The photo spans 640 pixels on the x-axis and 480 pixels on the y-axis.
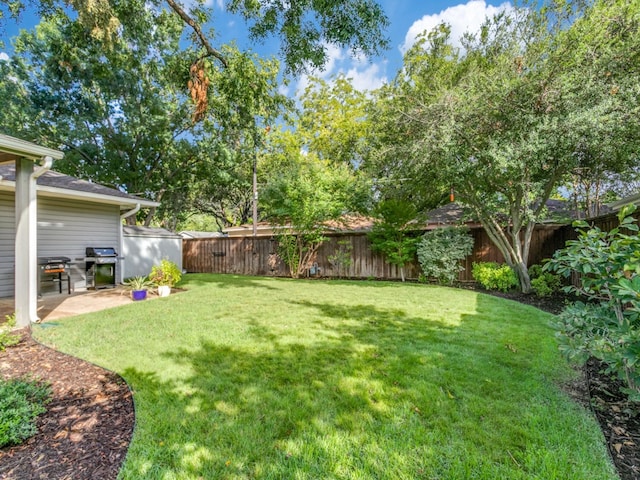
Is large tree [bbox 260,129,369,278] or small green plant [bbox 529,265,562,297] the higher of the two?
large tree [bbox 260,129,369,278]

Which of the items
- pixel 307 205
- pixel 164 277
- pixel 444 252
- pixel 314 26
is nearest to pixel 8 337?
pixel 164 277

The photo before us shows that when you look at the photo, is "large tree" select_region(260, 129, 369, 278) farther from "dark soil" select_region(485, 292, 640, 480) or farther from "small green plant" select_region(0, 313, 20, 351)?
"dark soil" select_region(485, 292, 640, 480)

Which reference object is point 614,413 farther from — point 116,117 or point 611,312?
point 116,117

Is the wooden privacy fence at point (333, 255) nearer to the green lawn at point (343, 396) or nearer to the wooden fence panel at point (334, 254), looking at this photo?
the wooden fence panel at point (334, 254)

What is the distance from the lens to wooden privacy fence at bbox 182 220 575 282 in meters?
8.20

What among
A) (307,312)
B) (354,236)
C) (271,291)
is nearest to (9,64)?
(271,291)

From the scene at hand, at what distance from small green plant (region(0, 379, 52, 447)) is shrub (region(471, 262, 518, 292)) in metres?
8.27

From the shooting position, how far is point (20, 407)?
6.64ft

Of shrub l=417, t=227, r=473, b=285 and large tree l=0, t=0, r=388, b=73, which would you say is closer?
large tree l=0, t=0, r=388, b=73

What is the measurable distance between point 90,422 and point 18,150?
3.75 meters

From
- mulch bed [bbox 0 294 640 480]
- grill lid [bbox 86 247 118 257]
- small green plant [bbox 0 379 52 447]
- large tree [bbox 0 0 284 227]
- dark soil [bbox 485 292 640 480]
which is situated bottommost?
dark soil [bbox 485 292 640 480]

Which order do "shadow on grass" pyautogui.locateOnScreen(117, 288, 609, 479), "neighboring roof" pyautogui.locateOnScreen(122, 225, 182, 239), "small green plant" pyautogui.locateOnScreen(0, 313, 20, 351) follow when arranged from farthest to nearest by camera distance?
1. "neighboring roof" pyautogui.locateOnScreen(122, 225, 182, 239)
2. "small green plant" pyautogui.locateOnScreen(0, 313, 20, 351)
3. "shadow on grass" pyautogui.locateOnScreen(117, 288, 609, 479)

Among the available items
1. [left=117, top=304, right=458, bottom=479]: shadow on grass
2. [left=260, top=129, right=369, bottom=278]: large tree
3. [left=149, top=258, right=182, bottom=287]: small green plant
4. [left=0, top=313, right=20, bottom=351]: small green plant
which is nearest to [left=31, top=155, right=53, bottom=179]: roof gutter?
[left=0, top=313, right=20, bottom=351]: small green plant

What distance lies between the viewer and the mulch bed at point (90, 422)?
1672mm
